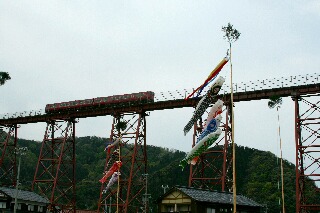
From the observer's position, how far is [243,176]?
88938 millimetres

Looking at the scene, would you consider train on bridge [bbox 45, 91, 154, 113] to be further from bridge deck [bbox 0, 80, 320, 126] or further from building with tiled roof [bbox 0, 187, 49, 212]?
building with tiled roof [bbox 0, 187, 49, 212]

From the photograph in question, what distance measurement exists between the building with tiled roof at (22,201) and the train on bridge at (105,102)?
10964 mm

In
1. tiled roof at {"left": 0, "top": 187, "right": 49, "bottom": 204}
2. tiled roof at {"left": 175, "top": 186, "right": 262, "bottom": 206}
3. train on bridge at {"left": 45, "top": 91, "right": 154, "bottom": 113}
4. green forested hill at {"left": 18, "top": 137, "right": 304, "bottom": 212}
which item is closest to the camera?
tiled roof at {"left": 175, "top": 186, "right": 262, "bottom": 206}

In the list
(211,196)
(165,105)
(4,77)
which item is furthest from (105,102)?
(211,196)

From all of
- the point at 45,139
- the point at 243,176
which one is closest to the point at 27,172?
the point at 243,176

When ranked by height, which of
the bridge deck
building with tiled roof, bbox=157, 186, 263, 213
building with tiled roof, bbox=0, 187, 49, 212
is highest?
the bridge deck

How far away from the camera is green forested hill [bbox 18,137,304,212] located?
75.1 m

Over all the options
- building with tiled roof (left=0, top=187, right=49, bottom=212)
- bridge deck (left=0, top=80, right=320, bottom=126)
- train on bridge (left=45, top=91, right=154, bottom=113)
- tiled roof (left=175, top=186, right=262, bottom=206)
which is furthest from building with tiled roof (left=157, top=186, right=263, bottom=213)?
building with tiled roof (left=0, top=187, right=49, bottom=212)

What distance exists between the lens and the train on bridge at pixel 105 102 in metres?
43.5

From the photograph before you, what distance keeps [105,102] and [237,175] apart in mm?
50057

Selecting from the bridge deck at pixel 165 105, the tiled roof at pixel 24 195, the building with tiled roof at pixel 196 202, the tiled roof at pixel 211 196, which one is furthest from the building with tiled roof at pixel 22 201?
the tiled roof at pixel 211 196

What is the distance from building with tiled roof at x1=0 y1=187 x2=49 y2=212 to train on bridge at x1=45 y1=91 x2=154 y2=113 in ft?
36.0

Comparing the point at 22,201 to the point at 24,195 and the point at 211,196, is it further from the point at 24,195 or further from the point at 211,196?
the point at 211,196

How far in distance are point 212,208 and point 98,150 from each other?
379ft
